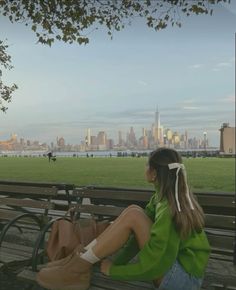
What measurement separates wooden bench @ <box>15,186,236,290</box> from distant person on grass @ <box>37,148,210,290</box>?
201mm

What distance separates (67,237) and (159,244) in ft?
2.75

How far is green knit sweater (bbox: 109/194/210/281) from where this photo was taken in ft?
9.75

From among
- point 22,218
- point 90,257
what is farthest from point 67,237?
point 22,218

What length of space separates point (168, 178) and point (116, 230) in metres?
0.50

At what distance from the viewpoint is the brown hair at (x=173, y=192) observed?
299 cm

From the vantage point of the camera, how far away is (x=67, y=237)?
3.48 meters

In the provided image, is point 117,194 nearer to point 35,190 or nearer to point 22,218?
point 22,218

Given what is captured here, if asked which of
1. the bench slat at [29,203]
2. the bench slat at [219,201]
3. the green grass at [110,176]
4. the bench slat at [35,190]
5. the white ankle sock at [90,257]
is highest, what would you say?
the bench slat at [219,201]

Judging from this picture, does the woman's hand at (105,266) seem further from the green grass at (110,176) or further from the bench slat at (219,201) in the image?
the green grass at (110,176)

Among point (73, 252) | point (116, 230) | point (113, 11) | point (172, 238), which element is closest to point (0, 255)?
point (73, 252)

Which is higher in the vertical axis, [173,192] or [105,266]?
[173,192]

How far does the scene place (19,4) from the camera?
7703 millimetres

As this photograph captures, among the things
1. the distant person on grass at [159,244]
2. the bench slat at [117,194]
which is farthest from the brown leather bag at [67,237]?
the bench slat at [117,194]

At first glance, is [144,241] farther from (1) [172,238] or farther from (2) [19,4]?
(2) [19,4]
